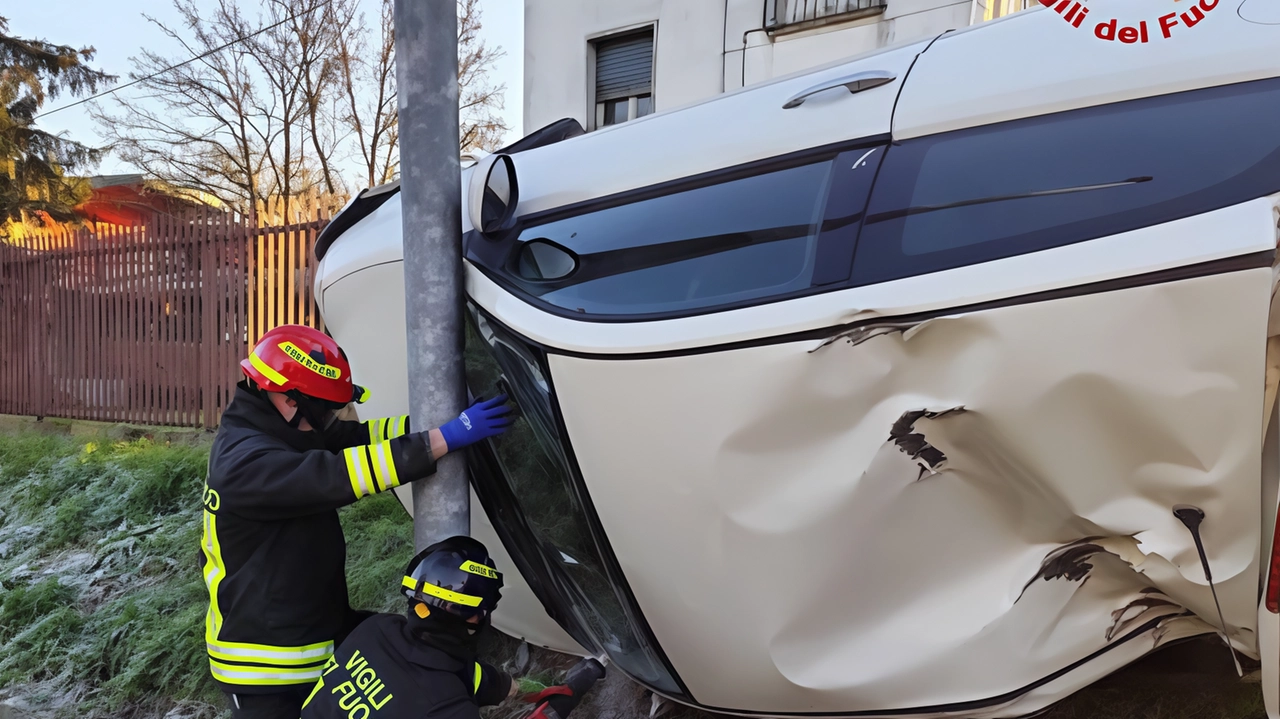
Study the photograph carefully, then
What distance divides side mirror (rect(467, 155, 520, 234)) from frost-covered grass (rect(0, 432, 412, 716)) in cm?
150

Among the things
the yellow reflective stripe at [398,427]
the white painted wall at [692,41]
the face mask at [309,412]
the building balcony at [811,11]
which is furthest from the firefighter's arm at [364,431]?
the building balcony at [811,11]

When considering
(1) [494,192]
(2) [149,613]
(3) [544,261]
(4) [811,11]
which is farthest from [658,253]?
(4) [811,11]

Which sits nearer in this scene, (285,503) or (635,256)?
(635,256)

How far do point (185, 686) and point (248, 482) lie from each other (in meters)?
2.08

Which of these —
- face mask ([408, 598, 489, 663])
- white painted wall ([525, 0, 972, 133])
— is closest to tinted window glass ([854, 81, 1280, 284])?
face mask ([408, 598, 489, 663])

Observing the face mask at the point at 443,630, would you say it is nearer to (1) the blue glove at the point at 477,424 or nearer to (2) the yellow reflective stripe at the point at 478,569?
(2) the yellow reflective stripe at the point at 478,569

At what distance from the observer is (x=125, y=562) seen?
493 cm

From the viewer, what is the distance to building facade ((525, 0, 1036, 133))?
23.4ft

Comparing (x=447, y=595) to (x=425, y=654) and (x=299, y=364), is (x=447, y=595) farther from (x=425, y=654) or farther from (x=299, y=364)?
(x=299, y=364)

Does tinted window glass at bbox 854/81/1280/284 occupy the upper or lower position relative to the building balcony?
lower

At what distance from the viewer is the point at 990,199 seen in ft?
5.38

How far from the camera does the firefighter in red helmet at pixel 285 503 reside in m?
2.26

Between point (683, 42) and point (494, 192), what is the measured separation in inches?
267

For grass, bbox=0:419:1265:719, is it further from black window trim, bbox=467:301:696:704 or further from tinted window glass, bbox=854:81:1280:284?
tinted window glass, bbox=854:81:1280:284
